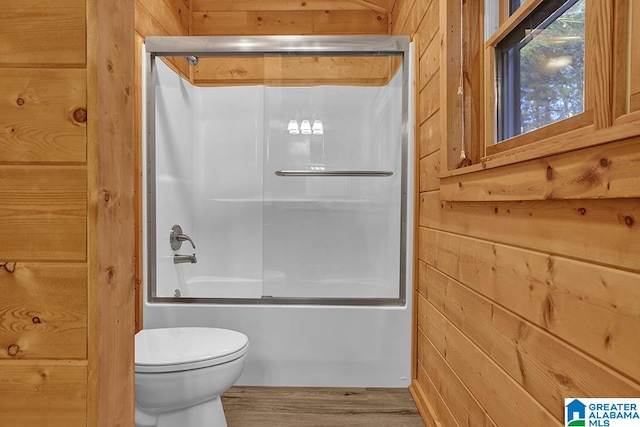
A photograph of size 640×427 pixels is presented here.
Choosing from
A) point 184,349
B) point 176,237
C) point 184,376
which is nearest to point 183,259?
point 176,237

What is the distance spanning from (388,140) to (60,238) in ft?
5.64

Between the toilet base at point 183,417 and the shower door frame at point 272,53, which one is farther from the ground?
the shower door frame at point 272,53

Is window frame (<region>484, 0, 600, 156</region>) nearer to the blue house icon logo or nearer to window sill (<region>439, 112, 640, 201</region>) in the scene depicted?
window sill (<region>439, 112, 640, 201</region>)

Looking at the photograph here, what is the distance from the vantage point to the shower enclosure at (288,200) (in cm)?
202

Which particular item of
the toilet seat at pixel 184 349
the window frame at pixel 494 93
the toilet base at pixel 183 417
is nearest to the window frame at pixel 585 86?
the window frame at pixel 494 93

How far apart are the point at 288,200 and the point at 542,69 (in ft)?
4.93

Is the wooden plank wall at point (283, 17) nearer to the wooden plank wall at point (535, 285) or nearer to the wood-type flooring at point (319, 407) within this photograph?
the wooden plank wall at point (535, 285)

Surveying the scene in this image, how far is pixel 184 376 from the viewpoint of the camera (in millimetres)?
1353

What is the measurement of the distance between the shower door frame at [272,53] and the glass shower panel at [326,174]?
8 cm

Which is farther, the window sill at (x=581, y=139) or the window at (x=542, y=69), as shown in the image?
the window at (x=542, y=69)

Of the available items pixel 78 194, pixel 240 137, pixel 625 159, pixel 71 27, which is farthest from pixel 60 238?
pixel 240 137

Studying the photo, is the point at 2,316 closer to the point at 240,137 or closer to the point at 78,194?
the point at 78,194

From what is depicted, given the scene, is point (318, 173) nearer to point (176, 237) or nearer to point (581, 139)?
point (176, 237)

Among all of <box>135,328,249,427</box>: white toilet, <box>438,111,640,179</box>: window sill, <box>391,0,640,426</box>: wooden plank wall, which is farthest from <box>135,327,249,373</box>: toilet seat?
<box>438,111,640,179</box>: window sill
